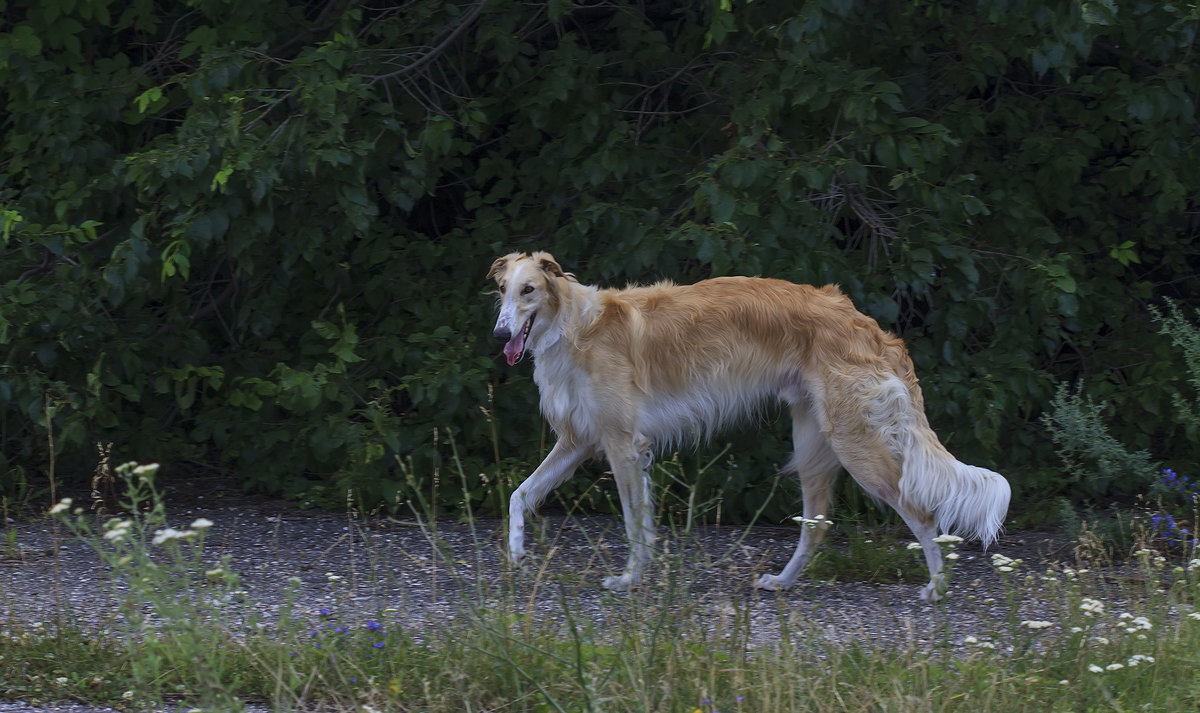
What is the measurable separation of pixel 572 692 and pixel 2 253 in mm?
4836

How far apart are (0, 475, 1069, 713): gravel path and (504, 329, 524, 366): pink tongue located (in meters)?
0.88

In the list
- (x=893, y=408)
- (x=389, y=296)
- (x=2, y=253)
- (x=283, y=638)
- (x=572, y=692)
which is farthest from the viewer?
(x=389, y=296)

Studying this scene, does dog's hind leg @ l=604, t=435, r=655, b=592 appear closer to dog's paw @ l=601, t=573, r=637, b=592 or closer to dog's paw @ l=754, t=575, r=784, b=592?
dog's paw @ l=601, t=573, r=637, b=592

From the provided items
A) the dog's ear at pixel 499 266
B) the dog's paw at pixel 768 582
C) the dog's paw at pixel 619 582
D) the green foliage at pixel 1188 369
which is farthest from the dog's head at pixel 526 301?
the green foliage at pixel 1188 369

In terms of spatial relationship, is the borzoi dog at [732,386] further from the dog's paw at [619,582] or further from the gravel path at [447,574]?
the gravel path at [447,574]

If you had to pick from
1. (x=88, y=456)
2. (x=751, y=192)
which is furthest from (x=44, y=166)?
(x=751, y=192)

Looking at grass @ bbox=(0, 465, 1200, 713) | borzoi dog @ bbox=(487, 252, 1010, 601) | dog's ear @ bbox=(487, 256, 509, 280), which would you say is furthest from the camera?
dog's ear @ bbox=(487, 256, 509, 280)

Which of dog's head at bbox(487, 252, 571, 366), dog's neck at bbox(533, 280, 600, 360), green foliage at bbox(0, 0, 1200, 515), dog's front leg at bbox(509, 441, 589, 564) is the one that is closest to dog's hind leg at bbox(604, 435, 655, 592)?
dog's front leg at bbox(509, 441, 589, 564)

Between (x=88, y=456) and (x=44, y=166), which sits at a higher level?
(x=44, y=166)

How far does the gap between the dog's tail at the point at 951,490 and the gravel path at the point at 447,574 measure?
13.1 inches

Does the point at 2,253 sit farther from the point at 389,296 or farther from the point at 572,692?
the point at 572,692

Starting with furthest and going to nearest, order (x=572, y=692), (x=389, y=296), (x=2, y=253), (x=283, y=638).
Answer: (x=389, y=296), (x=2, y=253), (x=283, y=638), (x=572, y=692)

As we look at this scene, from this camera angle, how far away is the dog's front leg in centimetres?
576

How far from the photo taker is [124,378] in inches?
285
